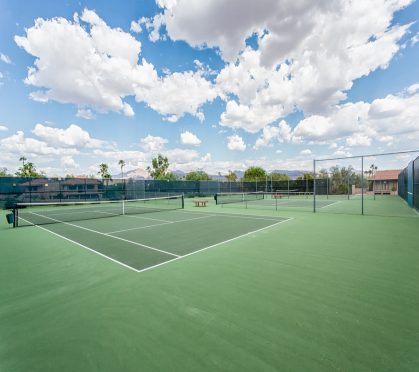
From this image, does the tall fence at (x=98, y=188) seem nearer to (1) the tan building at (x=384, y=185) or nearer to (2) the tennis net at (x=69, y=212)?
(2) the tennis net at (x=69, y=212)

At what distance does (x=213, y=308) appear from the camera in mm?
3090

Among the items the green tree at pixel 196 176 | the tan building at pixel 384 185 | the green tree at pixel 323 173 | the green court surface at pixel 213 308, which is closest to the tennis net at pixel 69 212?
the green court surface at pixel 213 308

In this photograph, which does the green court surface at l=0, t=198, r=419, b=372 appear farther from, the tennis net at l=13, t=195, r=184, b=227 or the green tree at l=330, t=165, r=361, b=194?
the green tree at l=330, t=165, r=361, b=194

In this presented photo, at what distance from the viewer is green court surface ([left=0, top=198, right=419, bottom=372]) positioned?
222 centimetres

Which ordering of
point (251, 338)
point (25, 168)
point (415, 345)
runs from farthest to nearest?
point (25, 168) → point (251, 338) → point (415, 345)

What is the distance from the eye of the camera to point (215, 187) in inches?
1432

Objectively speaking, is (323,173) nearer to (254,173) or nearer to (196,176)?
(254,173)

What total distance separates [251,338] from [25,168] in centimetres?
6856

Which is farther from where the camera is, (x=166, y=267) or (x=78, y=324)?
(x=166, y=267)

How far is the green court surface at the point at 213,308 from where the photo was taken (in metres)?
2.22

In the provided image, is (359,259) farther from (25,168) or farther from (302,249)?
(25,168)

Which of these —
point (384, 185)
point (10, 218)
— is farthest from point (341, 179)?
point (10, 218)

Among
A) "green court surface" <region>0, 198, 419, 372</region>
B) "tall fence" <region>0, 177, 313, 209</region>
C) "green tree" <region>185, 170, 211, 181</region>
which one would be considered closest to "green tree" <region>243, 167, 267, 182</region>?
"green tree" <region>185, 170, 211, 181</region>

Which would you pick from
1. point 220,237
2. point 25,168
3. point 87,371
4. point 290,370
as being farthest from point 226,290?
point 25,168
